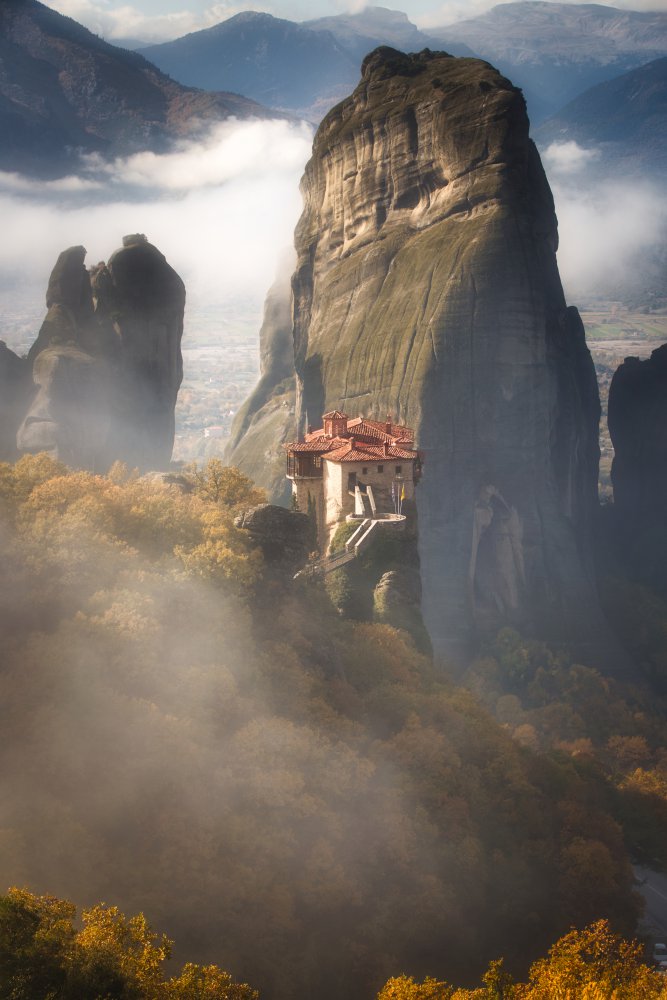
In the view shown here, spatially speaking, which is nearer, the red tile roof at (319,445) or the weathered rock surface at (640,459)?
the red tile roof at (319,445)

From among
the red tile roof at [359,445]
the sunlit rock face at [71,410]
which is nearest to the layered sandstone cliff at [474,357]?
the sunlit rock face at [71,410]

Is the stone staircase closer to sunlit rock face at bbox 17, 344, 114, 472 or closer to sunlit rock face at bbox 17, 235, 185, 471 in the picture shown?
sunlit rock face at bbox 17, 344, 114, 472

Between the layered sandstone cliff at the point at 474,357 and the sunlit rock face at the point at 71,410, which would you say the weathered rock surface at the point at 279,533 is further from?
the layered sandstone cliff at the point at 474,357

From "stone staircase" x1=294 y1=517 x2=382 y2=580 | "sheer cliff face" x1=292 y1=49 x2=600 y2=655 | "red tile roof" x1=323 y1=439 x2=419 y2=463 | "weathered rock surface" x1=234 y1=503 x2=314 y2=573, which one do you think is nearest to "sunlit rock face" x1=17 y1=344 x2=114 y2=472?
"red tile roof" x1=323 y1=439 x2=419 y2=463

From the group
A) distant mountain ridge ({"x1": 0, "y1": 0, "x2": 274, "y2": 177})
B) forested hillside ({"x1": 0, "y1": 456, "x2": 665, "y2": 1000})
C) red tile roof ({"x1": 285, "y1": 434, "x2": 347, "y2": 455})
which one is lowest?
forested hillside ({"x1": 0, "y1": 456, "x2": 665, "y2": 1000})

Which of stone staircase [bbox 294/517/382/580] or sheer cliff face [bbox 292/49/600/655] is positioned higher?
sheer cliff face [bbox 292/49/600/655]

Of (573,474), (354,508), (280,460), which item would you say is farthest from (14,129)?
(354,508)

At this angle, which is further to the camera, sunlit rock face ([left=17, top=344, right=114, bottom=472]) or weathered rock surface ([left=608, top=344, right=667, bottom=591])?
weathered rock surface ([left=608, top=344, right=667, bottom=591])
